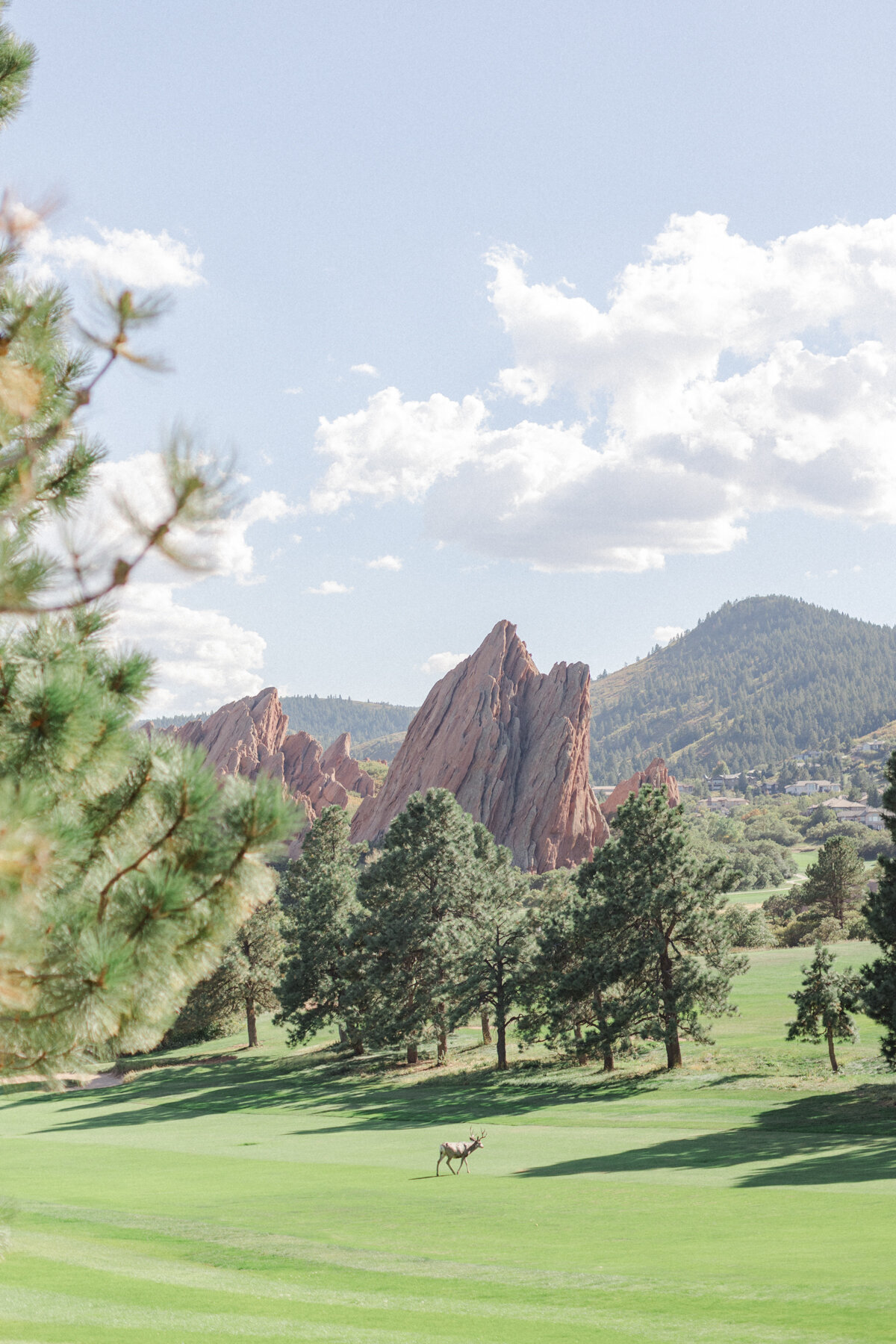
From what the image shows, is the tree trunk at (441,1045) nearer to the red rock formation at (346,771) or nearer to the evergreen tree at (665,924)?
the evergreen tree at (665,924)

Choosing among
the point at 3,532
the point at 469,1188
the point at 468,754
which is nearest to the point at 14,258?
the point at 3,532

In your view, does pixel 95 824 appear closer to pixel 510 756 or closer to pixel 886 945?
pixel 886 945

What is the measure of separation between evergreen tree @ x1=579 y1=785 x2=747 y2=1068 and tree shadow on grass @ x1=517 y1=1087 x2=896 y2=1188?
604 centimetres

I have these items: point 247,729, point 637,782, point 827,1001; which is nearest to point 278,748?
point 247,729

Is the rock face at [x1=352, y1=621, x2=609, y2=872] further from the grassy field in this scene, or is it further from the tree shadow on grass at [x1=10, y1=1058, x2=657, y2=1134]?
the grassy field

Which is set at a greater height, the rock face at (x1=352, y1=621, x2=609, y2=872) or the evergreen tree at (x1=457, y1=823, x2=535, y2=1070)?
the rock face at (x1=352, y1=621, x2=609, y2=872)

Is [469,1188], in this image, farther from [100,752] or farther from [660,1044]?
[660,1044]

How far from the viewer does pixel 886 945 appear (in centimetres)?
2598

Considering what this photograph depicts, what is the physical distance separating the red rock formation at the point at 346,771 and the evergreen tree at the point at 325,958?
9503cm

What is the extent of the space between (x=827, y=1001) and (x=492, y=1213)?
1710 centimetres

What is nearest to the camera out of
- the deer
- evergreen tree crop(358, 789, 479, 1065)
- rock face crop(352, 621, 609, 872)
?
the deer

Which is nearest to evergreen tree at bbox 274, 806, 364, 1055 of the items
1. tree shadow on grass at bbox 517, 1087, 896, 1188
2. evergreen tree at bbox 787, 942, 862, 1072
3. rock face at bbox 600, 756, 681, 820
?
evergreen tree at bbox 787, 942, 862, 1072

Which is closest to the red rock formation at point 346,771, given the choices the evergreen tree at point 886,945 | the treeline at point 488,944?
the treeline at point 488,944

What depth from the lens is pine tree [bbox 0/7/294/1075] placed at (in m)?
5.46
